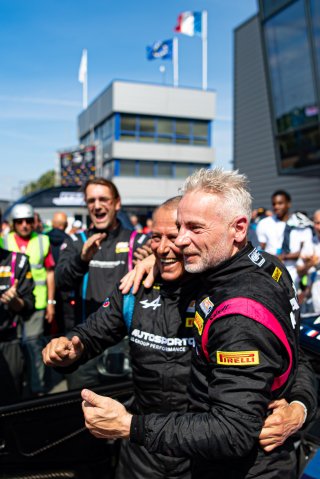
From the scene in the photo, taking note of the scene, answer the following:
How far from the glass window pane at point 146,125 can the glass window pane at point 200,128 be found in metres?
3.49

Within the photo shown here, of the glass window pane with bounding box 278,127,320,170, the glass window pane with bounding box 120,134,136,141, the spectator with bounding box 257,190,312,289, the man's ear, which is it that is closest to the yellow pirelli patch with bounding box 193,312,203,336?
the man's ear

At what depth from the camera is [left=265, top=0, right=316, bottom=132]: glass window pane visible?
41.7 feet

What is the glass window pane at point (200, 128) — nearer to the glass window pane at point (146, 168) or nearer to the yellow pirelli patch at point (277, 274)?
the glass window pane at point (146, 168)

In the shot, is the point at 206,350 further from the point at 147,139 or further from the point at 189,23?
the point at 189,23

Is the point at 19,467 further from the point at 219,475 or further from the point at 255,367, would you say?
the point at 255,367

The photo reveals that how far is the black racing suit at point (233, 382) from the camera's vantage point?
1.38 meters

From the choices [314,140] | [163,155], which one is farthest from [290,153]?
[163,155]

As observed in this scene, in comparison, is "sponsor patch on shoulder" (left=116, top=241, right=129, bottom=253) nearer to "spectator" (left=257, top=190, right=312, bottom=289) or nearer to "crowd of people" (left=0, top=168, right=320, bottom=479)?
"crowd of people" (left=0, top=168, right=320, bottom=479)

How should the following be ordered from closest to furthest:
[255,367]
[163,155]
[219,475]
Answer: [255,367], [219,475], [163,155]

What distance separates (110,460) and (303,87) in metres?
12.4

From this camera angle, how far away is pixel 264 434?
152cm

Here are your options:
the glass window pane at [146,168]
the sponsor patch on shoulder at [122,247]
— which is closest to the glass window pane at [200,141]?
the glass window pane at [146,168]

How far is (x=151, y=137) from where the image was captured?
3588cm

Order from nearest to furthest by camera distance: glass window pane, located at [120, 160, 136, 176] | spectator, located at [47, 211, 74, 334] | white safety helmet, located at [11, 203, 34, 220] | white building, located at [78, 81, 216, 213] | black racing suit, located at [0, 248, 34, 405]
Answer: black racing suit, located at [0, 248, 34, 405]
spectator, located at [47, 211, 74, 334]
white safety helmet, located at [11, 203, 34, 220]
white building, located at [78, 81, 216, 213]
glass window pane, located at [120, 160, 136, 176]
